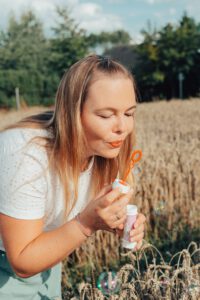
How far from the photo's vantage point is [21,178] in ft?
5.12

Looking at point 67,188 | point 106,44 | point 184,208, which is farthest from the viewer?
point 106,44

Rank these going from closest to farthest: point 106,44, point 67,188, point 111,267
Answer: point 67,188
point 111,267
point 106,44

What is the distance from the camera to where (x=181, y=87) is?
28.3 meters

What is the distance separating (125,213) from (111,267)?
163 centimetres

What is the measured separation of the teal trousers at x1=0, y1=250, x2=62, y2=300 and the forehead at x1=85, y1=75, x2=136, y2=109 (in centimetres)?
82

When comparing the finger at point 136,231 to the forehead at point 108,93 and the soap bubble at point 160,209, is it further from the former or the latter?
the soap bubble at point 160,209

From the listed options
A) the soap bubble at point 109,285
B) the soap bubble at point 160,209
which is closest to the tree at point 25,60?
the soap bubble at point 160,209

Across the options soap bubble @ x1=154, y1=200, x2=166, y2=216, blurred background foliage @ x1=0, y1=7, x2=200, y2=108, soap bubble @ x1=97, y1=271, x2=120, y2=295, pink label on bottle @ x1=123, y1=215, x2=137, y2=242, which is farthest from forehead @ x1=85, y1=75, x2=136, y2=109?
blurred background foliage @ x1=0, y1=7, x2=200, y2=108

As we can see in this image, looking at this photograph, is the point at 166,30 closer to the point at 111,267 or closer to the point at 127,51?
the point at 127,51

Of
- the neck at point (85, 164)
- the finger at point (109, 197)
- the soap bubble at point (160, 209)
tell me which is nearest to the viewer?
the finger at point (109, 197)

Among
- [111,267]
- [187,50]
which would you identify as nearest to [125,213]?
[111,267]

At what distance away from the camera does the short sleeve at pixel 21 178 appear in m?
1.56

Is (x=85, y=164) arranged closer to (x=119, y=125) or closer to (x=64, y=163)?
(x=64, y=163)

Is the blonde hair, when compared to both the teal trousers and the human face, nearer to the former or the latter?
the human face
